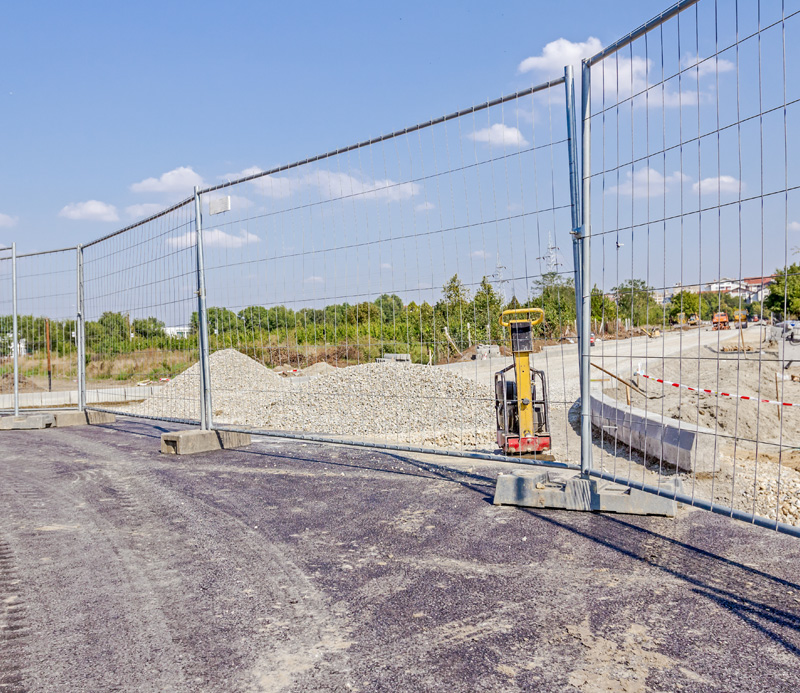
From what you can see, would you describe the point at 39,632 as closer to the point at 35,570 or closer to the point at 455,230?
the point at 35,570

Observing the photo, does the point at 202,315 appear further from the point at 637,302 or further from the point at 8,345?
the point at 8,345

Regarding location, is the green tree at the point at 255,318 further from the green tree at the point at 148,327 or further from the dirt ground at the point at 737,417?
the dirt ground at the point at 737,417

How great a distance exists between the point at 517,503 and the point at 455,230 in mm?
2334

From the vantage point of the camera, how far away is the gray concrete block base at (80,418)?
11453 millimetres

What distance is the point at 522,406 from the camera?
733 cm

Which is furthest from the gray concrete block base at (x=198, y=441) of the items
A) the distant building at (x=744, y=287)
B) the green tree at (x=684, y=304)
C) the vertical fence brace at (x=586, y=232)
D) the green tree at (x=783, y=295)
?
the green tree at (x=783, y=295)

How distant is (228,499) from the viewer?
5.64m

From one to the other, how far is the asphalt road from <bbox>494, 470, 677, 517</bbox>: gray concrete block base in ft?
0.32

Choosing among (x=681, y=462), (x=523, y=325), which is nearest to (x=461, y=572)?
(x=523, y=325)

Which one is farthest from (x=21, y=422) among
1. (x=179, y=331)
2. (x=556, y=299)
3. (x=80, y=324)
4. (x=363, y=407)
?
(x=556, y=299)

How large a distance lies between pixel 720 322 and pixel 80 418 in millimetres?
10891

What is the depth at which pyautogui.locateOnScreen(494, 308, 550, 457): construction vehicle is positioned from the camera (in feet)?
22.5

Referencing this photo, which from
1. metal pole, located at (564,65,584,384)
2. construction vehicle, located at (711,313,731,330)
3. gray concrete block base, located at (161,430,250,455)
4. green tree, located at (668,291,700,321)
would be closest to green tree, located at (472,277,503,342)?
metal pole, located at (564,65,584,384)

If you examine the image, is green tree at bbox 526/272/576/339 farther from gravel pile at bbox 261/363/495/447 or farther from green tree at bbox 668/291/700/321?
gravel pile at bbox 261/363/495/447
